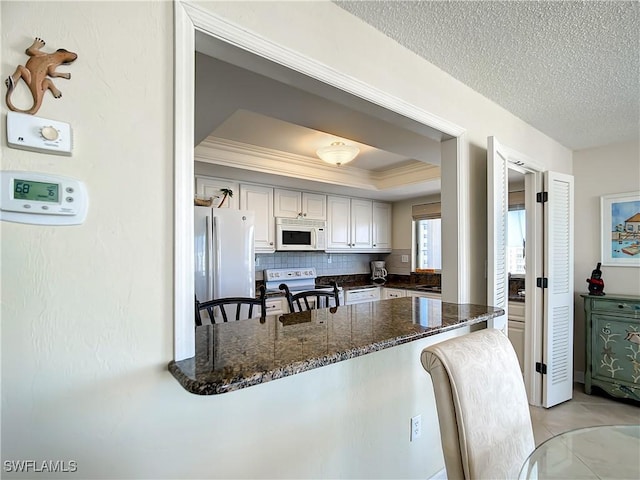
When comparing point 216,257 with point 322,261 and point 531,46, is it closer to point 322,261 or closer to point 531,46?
point 322,261

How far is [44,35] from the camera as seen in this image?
71 centimetres

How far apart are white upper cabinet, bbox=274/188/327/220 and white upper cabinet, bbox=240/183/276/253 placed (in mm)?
111

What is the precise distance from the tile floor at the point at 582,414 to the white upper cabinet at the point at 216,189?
134 inches

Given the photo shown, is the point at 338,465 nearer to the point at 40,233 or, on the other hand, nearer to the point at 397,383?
the point at 397,383

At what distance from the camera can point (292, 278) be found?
13.5ft

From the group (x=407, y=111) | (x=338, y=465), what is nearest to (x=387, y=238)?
(x=407, y=111)

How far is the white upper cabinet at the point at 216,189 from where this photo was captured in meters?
3.32

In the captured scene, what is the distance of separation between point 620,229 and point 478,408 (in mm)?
3135

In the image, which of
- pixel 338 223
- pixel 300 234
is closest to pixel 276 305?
pixel 300 234

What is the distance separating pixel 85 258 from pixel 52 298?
11cm

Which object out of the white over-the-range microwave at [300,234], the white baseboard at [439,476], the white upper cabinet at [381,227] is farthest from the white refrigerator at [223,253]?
the white upper cabinet at [381,227]

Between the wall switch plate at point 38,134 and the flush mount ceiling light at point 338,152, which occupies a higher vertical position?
the flush mount ceiling light at point 338,152

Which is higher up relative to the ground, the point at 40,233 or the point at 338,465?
the point at 40,233

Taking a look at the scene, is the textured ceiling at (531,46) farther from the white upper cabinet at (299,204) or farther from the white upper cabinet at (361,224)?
the white upper cabinet at (361,224)
